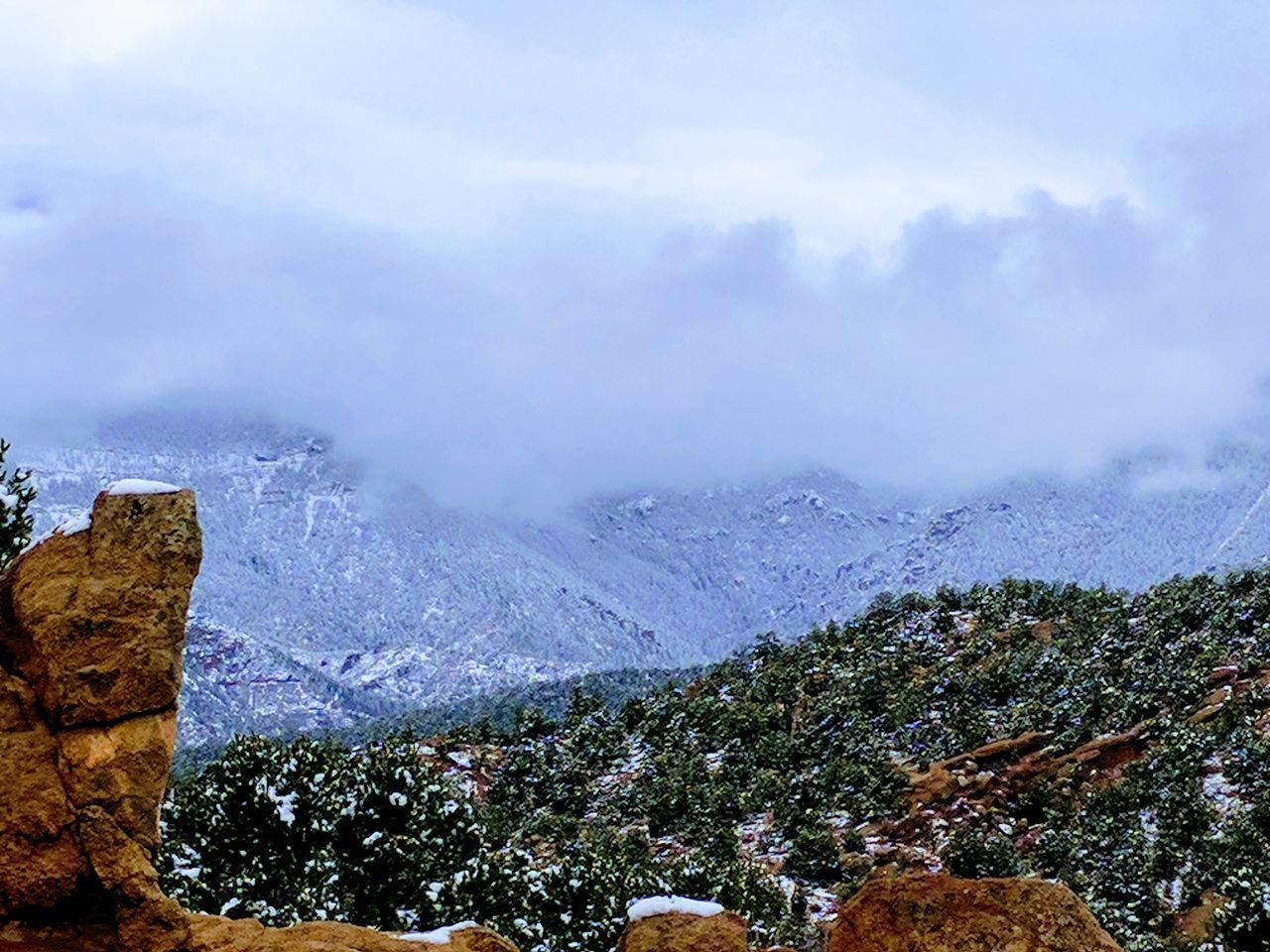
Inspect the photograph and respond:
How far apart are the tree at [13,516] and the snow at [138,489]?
847 cm

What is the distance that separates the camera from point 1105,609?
1935 inches

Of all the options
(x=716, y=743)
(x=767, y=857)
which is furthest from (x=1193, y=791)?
(x=716, y=743)

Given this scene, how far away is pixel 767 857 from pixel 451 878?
554 inches

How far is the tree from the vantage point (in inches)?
767

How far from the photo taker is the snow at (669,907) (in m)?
11.8

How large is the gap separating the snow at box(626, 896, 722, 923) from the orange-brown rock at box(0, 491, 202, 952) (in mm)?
3649

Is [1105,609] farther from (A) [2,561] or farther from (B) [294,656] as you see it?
(B) [294,656]

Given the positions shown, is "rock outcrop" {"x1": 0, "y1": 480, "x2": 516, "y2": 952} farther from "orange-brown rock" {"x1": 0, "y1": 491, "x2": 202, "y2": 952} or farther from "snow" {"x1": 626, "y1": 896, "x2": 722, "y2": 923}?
"snow" {"x1": 626, "y1": 896, "x2": 722, "y2": 923}

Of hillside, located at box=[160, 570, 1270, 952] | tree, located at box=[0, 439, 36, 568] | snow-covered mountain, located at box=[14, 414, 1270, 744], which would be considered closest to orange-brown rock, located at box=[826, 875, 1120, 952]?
hillside, located at box=[160, 570, 1270, 952]

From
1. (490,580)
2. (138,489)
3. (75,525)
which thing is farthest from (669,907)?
(490,580)

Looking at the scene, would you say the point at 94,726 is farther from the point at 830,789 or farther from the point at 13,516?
the point at 830,789

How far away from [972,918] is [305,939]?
5.21 meters

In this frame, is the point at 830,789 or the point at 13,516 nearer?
the point at 13,516

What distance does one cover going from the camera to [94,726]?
10.8 metres
